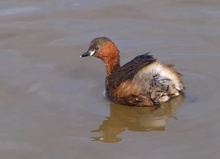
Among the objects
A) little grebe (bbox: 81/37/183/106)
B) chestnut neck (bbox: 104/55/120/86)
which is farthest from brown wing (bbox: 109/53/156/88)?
chestnut neck (bbox: 104/55/120/86)

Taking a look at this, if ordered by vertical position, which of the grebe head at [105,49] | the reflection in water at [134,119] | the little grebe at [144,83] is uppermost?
the grebe head at [105,49]

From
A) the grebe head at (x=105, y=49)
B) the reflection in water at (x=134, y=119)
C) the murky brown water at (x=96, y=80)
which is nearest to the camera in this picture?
the murky brown water at (x=96, y=80)

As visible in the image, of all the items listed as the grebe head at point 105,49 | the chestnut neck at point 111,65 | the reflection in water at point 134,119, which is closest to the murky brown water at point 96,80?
the reflection in water at point 134,119

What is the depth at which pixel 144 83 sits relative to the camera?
282 inches

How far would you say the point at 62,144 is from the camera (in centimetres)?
666

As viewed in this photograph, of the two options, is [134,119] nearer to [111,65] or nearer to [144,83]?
[144,83]

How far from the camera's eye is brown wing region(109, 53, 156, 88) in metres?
7.19

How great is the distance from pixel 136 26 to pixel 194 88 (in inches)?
75.3

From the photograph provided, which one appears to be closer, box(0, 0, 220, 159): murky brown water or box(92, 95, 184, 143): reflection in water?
box(0, 0, 220, 159): murky brown water

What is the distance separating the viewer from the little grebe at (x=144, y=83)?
7164mm

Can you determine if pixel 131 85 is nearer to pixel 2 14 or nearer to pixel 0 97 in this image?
pixel 0 97

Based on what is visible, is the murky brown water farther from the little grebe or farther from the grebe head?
the grebe head

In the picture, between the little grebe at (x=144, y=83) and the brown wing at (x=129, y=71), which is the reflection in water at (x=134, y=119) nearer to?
the little grebe at (x=144, y=83)

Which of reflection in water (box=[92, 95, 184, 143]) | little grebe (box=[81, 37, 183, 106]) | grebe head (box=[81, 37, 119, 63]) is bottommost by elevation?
reflection in water (box=[92, 95, 184, 143])
